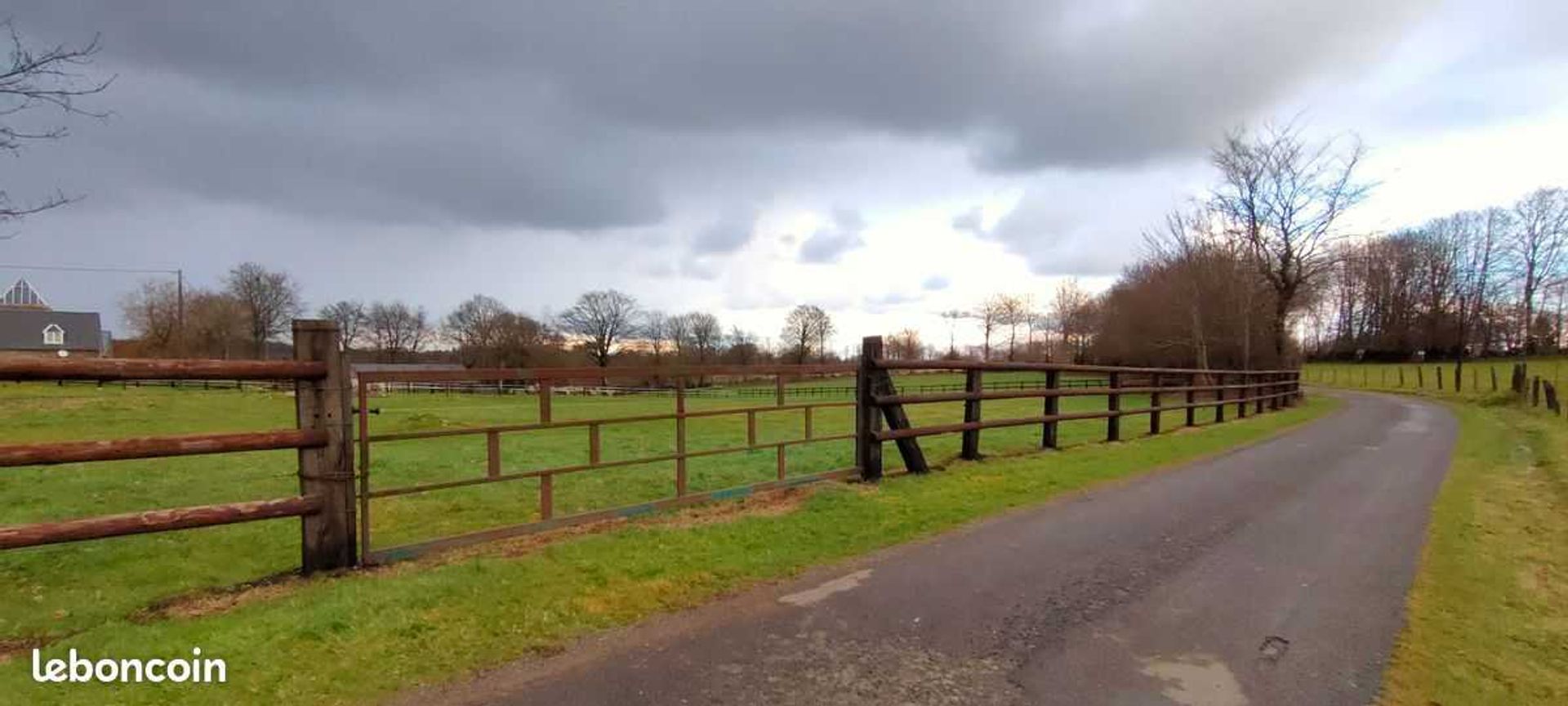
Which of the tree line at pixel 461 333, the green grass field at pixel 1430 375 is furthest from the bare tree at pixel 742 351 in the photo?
the green grass field at pixel 1430 375

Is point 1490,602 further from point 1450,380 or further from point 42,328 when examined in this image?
point 42,328

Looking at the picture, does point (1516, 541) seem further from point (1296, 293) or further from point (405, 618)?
point (1296, 293)

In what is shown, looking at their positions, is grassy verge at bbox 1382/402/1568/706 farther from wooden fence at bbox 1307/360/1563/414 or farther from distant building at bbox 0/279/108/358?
distant building at bbox 0/279/108/358

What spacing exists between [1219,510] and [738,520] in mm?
4267

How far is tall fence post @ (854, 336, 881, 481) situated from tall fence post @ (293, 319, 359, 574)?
4.61 metres

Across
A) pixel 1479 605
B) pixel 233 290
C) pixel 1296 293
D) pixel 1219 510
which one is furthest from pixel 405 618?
pixel 233 290

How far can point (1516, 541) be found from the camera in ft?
18.4

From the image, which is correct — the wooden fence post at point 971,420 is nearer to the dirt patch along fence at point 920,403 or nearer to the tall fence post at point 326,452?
the dirt patch along fence at point 920,403

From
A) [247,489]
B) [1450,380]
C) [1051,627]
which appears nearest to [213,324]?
[247,489]

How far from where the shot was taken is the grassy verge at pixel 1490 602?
3.14 m

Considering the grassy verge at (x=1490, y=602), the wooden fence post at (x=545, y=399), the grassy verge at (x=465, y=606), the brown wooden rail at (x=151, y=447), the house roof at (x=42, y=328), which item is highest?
the house roof at (x=42, y=328)

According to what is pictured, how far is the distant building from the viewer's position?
7550 cm

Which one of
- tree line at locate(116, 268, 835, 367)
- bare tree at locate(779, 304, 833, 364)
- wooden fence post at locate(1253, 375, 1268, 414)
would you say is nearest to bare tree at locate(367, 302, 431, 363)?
tree line at locate(116, 268, 835, 367)

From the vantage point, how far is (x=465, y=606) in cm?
380
